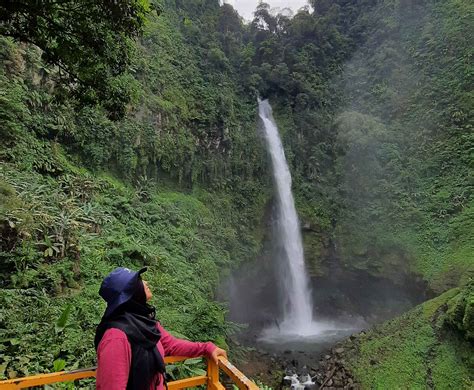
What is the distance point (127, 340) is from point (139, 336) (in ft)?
0.22

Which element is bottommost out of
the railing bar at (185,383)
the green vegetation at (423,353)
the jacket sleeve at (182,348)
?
the green vegetation at (423,353)

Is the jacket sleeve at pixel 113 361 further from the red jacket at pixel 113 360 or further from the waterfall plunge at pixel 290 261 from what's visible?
the waterfall plunge at pixel 290 261

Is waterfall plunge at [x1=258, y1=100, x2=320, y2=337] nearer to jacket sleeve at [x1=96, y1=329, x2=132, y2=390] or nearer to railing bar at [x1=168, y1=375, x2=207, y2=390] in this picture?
railing bar at [x1=168, y1=375, x2=207, y2=390]

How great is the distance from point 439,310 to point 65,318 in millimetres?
11218

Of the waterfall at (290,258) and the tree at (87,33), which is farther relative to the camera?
the waterfall at (290,258)

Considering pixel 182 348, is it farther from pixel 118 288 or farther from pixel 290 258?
pixel 290 258

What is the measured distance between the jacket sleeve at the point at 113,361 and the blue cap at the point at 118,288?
142mm

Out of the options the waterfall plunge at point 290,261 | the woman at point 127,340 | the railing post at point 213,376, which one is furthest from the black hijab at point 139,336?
the waterfall plunge at point 290,261

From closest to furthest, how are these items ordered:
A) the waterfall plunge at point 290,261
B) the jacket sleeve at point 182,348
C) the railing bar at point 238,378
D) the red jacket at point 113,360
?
the red jacket at point 113,360
the railing bar at point 238,378
the jacket sleeve at point 182,348
the waterfall plunge at point 290,261

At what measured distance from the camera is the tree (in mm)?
4023

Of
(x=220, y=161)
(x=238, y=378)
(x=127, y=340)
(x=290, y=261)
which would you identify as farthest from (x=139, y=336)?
(x=290, y=261)

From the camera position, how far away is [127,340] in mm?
1737

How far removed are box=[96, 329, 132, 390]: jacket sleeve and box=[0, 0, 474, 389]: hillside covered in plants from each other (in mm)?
2699

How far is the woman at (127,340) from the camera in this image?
165 cm
